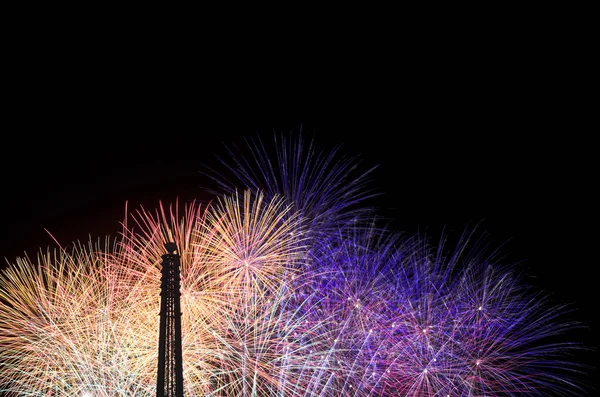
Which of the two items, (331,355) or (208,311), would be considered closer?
(208,311)

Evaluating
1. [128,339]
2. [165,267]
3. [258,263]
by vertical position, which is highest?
[258,263]

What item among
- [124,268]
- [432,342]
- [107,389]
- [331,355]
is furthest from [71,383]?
[432,342]

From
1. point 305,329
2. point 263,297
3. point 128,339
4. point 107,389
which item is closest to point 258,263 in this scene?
point 263,297

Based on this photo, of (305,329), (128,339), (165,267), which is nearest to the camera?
(165,267)

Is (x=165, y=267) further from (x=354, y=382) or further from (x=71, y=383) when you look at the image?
(x=354, y=382)

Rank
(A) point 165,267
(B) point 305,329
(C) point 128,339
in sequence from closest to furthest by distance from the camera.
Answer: (A) point 165,267, (C) point 128,339, (B) point 305,329

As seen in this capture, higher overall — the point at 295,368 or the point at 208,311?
the point at 208,311
